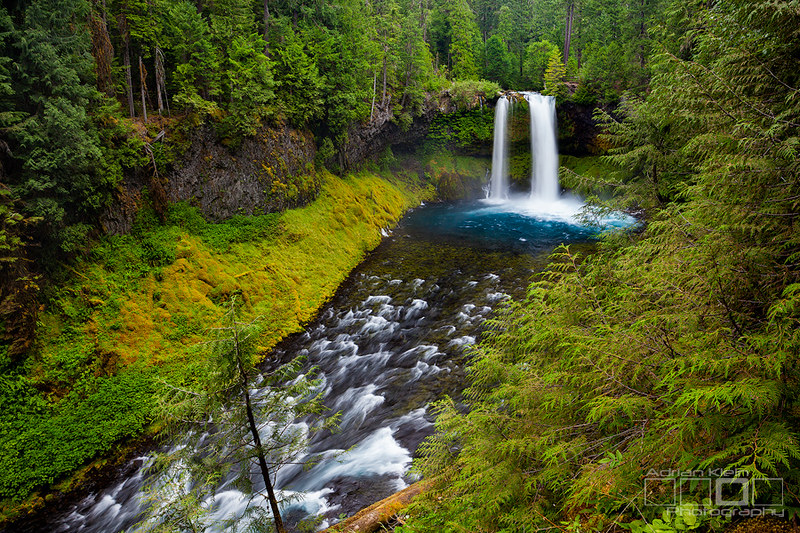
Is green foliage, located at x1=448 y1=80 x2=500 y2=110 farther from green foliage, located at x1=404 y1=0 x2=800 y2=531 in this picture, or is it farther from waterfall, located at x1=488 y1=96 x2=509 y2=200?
green foliage, located at x1=404 y1=0 x2=800 y2=531

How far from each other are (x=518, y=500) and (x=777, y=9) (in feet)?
16.8

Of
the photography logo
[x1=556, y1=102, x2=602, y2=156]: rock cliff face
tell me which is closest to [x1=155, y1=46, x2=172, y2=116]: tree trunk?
the photography logo

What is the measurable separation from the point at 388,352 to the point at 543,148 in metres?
29.9

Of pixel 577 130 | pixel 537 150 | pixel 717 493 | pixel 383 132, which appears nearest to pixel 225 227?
pixel 717 493

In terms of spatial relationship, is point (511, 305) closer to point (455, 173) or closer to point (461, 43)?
point (455, 173)

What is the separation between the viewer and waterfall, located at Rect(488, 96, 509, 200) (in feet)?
117

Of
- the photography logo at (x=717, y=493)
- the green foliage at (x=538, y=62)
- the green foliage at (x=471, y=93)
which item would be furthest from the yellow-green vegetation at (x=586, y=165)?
the photography logo at (x=717, y=493)

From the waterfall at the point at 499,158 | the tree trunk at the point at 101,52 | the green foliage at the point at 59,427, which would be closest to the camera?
the green foliage at the point at 59,427

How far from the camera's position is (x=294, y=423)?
10164 millimetres

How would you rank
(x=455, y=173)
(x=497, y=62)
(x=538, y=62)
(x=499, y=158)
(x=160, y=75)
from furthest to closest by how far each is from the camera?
1. (x=497, y=62)
2. (x=538, y=62)
3. (x=455, y=173)
4. (x=499, y=158)
5. (x=160, y=75)

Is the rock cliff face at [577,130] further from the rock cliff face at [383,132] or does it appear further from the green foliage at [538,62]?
the rock cliff face at [383,132]

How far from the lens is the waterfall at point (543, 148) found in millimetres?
34250

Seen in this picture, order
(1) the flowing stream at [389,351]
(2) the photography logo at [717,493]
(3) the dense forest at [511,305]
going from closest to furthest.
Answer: (2) the photography logo at [717,493]
(3) the dense forest at [511,305]
(1) the flowing stream at [389,351]

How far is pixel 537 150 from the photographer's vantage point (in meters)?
35.4
